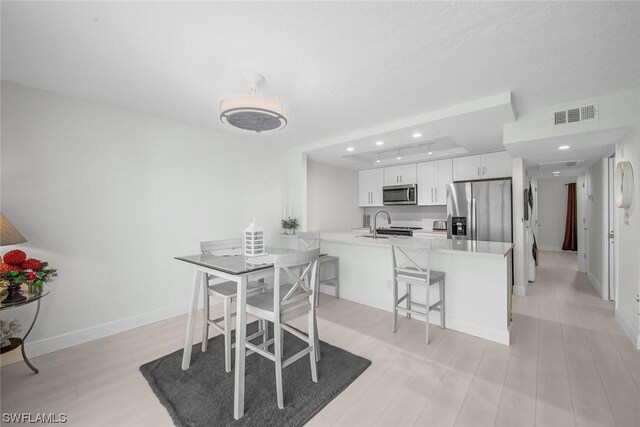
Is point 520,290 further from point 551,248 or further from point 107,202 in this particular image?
point 551,248

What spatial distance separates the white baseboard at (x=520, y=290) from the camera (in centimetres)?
395

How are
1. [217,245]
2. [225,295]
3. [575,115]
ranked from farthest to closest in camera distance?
1. [575,115]
2. [217,245]
3. [225,295]

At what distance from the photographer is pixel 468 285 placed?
279 centimetres

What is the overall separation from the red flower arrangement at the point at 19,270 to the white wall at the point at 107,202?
0.54 meters

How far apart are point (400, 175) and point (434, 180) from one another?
2.25ft

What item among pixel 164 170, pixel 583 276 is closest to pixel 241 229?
pixel 164 170

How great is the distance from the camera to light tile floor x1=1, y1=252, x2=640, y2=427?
166cm

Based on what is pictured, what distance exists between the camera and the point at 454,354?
2350mm

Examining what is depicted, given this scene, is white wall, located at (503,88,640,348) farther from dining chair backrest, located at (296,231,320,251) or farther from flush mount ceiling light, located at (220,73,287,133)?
flush mount ceiling light, located at (220,73,287,133)

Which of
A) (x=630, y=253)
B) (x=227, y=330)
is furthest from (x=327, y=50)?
(x=630, y=253)

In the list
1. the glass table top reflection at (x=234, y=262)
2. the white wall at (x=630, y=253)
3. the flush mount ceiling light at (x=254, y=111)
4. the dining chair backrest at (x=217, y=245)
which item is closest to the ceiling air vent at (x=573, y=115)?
the white wall at (x=630, y=253)

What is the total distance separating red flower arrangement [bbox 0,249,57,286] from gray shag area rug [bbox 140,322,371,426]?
1050 mm

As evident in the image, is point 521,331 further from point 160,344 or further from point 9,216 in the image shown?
point 9,216

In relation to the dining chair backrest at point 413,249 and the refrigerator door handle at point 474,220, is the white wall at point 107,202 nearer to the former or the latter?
the dining chair backrest at point 413,249
